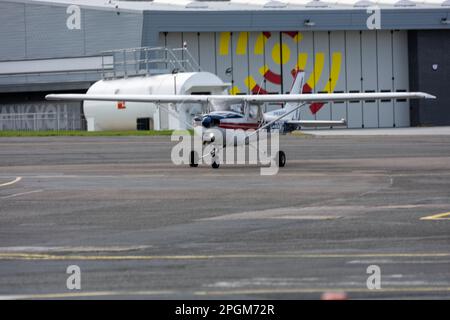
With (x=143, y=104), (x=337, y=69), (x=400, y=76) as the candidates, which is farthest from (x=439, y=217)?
(x=400, y=76)

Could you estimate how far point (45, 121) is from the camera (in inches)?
2874

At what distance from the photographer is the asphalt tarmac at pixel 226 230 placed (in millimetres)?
11227

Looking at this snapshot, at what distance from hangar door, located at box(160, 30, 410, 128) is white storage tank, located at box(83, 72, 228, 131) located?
832cm

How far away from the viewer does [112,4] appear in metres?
69.6

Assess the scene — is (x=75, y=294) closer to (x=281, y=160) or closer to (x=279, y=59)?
(x=281, y=160)

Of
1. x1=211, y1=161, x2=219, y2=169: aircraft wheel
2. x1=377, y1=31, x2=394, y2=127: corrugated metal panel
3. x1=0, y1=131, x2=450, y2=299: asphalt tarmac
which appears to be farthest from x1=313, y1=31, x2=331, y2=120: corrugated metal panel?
x1=211, y1=161, x2=219, y2=169: aircraft wheel

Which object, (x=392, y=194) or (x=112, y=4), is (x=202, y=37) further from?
(x=392, y=194)

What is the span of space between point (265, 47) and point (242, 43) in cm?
156

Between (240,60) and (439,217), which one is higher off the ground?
(240,60)

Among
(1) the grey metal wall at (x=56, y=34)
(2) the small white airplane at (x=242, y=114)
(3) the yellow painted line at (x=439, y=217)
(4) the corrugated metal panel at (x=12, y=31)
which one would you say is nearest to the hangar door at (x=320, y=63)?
(1) the grey metal wall at (x=56, y=34)

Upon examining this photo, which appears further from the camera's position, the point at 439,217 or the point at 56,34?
the point at 56,34

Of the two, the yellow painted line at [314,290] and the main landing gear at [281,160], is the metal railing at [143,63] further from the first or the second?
the yellow painted line at [314,290]

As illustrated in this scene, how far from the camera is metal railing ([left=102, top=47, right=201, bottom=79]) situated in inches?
2516

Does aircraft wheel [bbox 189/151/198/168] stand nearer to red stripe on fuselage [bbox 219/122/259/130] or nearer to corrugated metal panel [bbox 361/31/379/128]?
red stripe on fuselage [bbox 219/122/259/130]
